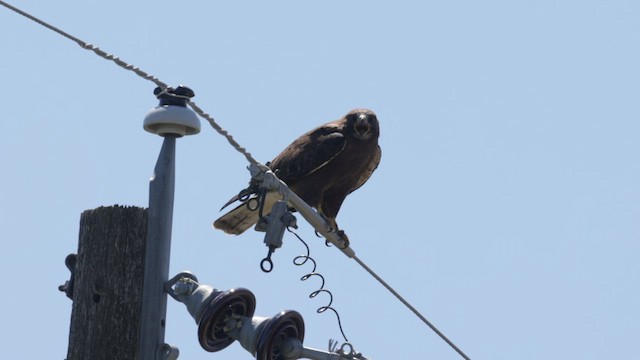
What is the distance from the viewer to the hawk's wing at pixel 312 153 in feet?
27.7

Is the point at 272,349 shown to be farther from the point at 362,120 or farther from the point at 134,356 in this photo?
the point at 362,120

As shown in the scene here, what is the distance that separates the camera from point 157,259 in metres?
4.21

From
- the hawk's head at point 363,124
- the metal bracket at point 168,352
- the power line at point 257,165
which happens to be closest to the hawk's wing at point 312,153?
the hawk's head at point 363,124

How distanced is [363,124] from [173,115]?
4.43 meters

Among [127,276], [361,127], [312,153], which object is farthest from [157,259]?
[361,127]

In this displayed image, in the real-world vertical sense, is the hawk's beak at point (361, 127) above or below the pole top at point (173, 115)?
above

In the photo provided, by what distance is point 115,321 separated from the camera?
4180 mm

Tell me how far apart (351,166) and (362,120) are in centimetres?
38

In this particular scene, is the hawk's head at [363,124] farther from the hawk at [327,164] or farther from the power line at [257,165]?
the power line at [257,165]

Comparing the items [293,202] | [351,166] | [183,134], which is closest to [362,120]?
[351,166]

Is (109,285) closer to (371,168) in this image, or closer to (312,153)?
(312,153)

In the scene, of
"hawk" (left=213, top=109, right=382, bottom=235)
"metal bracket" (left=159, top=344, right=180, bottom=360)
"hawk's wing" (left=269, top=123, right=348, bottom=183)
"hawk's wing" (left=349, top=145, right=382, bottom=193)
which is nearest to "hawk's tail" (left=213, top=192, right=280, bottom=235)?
"hawk" (left=213, top=109, right=382, bottom=235)

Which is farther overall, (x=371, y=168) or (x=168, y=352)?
(x=371, y=168)

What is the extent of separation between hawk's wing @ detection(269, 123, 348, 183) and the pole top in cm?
A: 402
